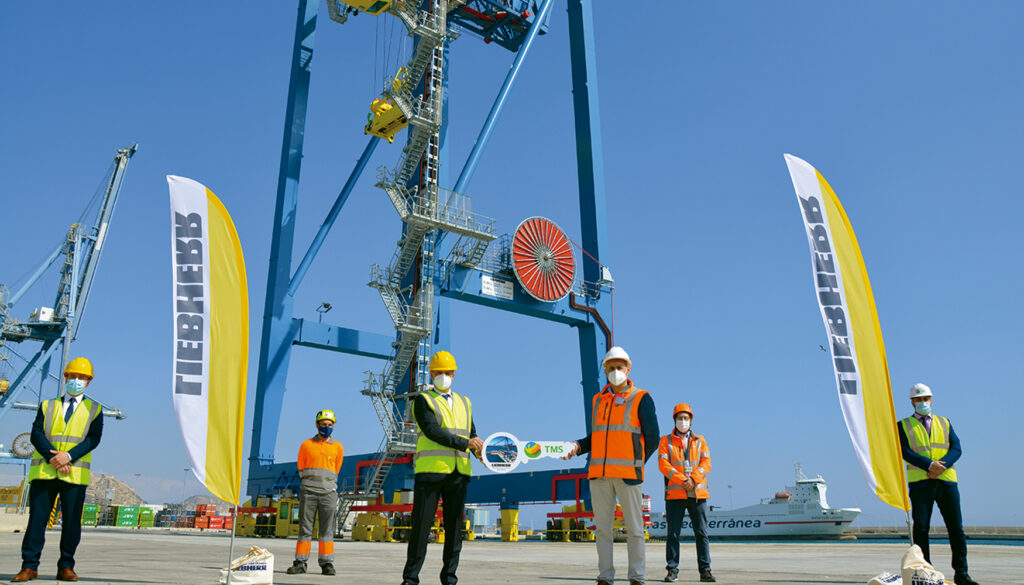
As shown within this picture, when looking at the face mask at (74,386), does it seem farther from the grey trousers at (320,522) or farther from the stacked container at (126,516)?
the stacked container at (126,516)

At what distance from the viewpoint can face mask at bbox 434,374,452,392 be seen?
18.6ft

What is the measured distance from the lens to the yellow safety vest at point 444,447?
540 centimetres

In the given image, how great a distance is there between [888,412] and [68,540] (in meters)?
6.77

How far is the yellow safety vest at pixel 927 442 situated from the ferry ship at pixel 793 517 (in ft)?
150

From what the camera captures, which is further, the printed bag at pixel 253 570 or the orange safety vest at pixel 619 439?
the printed bag at pixel 253 570

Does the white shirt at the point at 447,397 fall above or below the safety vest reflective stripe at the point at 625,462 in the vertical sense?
above

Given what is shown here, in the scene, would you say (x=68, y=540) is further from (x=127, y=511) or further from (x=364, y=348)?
(x=127, y=511)

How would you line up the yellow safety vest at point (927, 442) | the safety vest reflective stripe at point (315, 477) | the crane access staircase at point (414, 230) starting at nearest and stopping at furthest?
the yellow safety vest at point (927, 442)
the safety vest reflective stripe at point (315, 477)
the crane access staircase at point (414, 230)

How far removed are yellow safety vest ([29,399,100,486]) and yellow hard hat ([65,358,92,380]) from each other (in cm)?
26

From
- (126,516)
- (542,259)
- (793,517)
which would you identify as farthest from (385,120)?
(793,517)

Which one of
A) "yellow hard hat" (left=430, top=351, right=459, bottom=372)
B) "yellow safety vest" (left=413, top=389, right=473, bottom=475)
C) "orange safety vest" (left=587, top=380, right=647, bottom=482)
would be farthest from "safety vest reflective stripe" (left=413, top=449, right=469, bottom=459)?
"orange safety vest" (left=587, top=380, right=647, bottom=482)

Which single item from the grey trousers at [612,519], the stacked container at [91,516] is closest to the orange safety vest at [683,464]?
the grey trousers at [612,519]

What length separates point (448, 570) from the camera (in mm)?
5363

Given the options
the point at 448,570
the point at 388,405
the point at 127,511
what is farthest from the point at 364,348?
the point at 448,570
